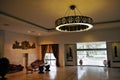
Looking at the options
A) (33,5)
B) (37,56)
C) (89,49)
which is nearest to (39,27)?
(33,5)

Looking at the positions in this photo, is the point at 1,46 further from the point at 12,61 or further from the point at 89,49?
the point at 89,49

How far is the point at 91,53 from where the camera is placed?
13.9m

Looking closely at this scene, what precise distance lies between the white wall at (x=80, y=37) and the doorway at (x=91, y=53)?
4.33ft

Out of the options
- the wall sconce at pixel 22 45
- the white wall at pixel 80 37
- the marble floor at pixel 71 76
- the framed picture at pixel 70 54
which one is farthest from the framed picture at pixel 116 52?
the wall sconce at pixel 22 45

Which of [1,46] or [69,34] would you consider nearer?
[1,46]

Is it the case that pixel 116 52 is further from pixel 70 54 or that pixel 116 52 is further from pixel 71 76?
pixel 71 76

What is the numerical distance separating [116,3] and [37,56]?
34.9ft

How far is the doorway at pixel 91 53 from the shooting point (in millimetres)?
13372

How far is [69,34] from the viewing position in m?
13.2

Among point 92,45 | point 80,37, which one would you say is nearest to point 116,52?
point 92,45

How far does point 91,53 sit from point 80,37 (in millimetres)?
2453

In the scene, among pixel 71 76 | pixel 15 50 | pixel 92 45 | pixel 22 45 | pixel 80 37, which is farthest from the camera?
pixel 92 45

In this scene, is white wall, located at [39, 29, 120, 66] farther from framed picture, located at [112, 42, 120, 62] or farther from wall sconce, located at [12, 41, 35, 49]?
wall sconce, located at [12, 41, 35, 49]

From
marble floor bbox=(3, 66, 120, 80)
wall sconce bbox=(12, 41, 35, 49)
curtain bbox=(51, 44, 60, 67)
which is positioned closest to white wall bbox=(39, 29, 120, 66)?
curtain bbox=(51, 44, 60, 67)
